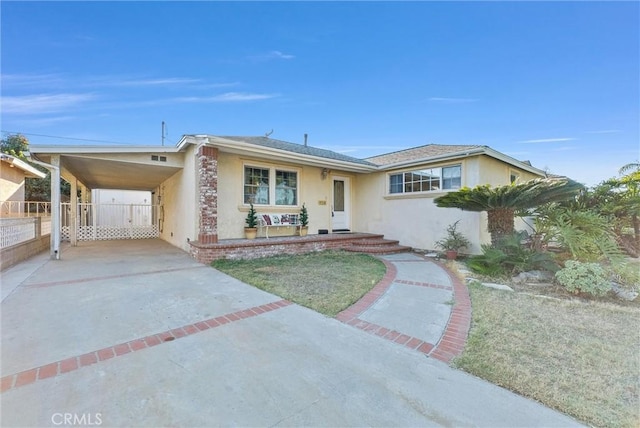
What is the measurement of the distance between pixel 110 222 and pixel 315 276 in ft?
52.5

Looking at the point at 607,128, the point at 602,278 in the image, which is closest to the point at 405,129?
the point at 607,128

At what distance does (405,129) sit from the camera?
15047 millimetres

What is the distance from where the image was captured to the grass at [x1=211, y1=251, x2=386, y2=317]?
4.63 metres

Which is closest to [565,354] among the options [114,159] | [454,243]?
[454,243]

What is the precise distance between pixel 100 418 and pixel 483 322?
425 centimetres

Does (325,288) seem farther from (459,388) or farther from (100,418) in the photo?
(100,418)

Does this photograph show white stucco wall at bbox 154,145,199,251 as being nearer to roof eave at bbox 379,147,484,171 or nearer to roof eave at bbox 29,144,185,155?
roof eave at bbox 29,144,185,155

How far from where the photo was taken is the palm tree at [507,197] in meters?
6.03

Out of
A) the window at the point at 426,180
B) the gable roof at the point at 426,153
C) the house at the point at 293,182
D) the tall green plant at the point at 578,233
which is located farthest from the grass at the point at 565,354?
the gable roof at the point at 426,153

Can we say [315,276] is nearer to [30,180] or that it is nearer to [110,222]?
[110,222]

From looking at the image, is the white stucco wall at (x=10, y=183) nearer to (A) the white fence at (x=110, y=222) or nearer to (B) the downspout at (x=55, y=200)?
(A) the white fence at (x=110, y=222)

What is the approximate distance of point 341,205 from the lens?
1202cm

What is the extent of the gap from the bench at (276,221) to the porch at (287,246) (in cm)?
50

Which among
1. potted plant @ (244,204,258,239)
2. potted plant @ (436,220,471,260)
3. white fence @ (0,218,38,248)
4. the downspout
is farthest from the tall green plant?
white fence @ (0,218,38,248)
